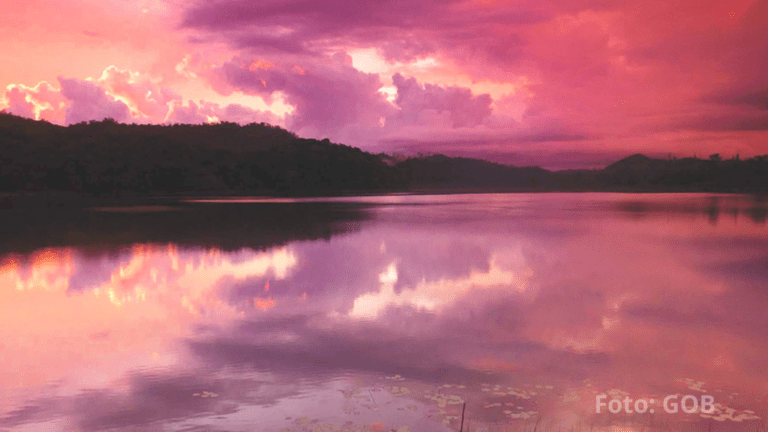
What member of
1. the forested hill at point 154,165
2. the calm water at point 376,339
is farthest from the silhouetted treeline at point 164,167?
the calm water at point 376,339

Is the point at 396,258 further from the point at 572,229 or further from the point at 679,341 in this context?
the point at 572,229

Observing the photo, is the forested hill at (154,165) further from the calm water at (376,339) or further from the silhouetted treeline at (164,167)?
the calm water at (376,339)

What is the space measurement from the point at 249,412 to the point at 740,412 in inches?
262

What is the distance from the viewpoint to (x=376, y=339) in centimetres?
1166

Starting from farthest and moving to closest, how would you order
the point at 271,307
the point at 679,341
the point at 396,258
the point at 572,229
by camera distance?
the point at 572,229 < the point at 396,258 < the point at 271,307 < the point at 679,341

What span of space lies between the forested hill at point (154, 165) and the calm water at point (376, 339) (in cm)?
10362

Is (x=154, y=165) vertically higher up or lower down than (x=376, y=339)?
higher up

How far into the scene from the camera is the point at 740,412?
7941mm

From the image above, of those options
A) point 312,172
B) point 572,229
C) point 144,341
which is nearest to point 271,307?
point 144,341

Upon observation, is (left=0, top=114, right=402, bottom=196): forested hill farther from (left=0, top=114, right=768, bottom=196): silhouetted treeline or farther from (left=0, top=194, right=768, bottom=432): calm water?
(left=0, top=194, right=768, bottom=432): calm water

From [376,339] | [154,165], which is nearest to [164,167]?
[154,165]

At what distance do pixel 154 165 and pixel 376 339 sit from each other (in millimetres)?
132495

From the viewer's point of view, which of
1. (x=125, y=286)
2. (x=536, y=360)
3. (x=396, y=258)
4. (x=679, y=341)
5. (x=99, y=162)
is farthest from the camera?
(x=99, y=162)

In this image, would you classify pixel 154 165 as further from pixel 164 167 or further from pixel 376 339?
pixel 376 339
